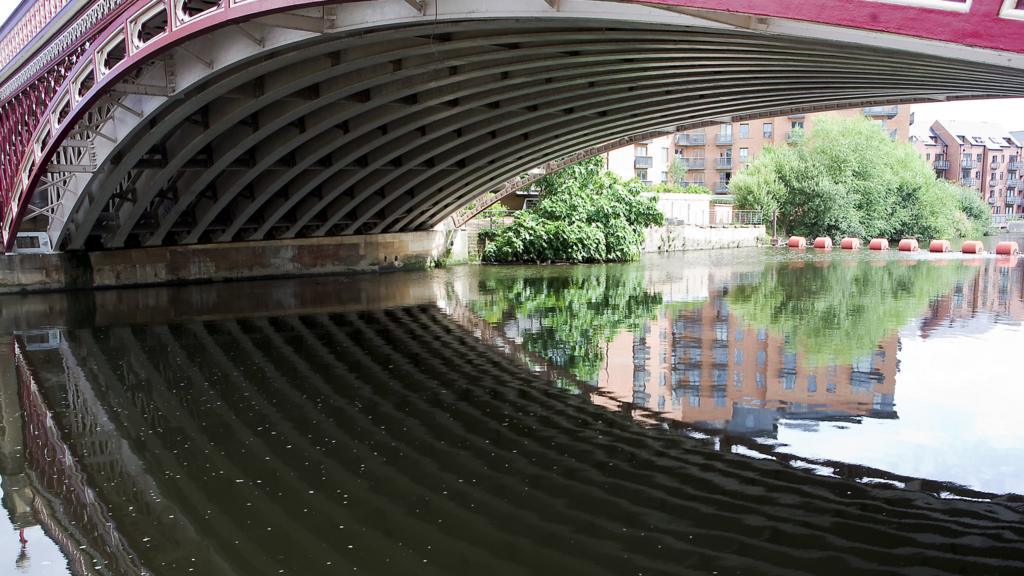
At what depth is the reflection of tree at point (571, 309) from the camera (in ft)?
39.8

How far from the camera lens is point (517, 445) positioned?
7.46m

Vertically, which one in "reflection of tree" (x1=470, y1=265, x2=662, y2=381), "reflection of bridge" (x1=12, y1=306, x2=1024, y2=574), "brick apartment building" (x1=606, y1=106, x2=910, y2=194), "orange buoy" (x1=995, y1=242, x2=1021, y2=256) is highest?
"brick apartment building" (x1=606, y1=106, x2=910, y2=194)

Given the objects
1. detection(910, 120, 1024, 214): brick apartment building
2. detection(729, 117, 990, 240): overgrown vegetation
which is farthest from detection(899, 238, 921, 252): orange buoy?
detection(910, 120, 1024, 214): brick apartment building

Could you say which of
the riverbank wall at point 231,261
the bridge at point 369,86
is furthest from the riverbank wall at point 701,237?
the bridge at point 369,86

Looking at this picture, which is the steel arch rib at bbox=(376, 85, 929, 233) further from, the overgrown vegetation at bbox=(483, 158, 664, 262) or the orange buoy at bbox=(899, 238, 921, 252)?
the orange buoy at bbox=(899, 238, 921, 252)

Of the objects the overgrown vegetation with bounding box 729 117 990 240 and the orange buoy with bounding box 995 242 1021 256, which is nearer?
the orange buoy with bounding box 995 242 1021 256

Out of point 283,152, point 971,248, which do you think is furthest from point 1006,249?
point 283,152

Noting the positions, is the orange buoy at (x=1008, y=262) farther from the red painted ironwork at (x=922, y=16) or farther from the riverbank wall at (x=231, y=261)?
the red painted ironwork at (x=922, y=16)

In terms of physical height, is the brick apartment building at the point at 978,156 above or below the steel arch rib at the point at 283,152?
above

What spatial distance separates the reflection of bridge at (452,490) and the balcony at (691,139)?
224 feet

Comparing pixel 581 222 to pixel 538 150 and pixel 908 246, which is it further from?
pixel 908 246

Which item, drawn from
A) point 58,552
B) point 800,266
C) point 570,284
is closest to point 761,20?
point 58,552

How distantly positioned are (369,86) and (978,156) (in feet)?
319

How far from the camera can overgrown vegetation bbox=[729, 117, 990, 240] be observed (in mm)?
46406
